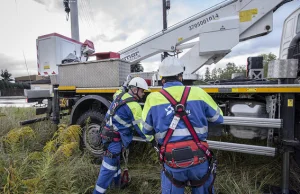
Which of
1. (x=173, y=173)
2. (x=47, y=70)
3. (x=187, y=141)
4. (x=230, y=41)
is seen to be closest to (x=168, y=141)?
(x=187, y=141)

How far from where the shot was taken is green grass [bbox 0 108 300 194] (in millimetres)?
2639

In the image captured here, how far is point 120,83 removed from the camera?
12.7 feet

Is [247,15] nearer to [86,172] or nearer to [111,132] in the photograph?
[111,132]

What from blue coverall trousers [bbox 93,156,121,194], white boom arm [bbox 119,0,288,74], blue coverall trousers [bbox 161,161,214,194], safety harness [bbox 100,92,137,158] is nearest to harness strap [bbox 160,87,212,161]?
blue coverall trousers [bbox 161,161,214,194]

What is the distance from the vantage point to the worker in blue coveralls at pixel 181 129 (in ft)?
5.77

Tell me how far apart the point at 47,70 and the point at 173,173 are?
181 inches

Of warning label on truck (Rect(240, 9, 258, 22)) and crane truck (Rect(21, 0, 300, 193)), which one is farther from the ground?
warning label on truck (Rect(240, 9, 258, 22))

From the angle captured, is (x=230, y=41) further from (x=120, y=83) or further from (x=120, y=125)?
(x=120, y=125)

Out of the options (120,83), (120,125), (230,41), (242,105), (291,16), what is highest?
(291,16)

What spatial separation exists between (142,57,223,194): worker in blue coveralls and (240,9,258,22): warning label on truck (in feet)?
9.55

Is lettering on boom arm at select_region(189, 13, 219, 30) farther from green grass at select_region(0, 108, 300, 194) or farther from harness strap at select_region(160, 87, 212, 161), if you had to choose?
harness strap at select_region(160, 87, 212, 161)

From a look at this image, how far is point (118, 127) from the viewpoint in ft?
9.18

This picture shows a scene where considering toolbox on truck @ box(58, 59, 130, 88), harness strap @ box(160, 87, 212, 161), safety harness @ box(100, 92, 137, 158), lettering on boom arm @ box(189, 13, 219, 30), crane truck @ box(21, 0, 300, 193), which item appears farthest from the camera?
lettering on boom arm @ box(189, 13, 219, 30)

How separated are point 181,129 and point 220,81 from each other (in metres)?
2.53
